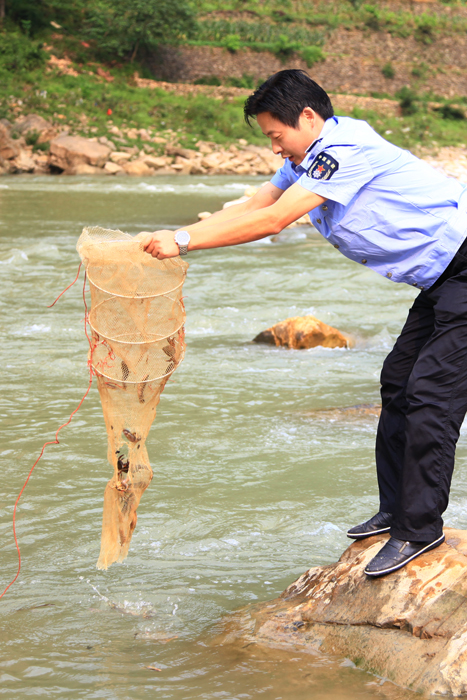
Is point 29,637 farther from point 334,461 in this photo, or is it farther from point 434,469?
point 334,461

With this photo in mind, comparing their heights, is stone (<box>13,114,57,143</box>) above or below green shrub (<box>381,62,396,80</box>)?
below

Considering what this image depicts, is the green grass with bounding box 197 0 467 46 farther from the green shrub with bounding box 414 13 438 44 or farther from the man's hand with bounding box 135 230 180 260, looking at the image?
the man's hand with bounding box 135 230 180 260

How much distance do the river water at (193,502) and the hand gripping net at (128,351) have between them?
381mm

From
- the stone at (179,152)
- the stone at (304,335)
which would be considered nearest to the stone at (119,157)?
the stone at (179,152)

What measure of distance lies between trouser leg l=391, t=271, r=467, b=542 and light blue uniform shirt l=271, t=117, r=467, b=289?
0.15 meters

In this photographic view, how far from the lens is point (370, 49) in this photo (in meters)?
48.2

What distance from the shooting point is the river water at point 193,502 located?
2.71 metres

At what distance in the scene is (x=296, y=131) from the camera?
2.74 m

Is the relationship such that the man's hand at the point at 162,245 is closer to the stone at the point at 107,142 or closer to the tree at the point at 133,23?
the stone at the point at 107,142

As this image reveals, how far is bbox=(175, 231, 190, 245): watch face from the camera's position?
8.94ft

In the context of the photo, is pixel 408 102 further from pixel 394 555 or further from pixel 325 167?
pixel 394 555

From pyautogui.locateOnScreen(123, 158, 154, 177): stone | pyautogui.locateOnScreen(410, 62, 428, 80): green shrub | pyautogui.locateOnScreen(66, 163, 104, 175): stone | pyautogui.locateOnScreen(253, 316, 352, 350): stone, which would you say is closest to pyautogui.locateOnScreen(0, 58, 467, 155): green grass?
pyautogui.locateOnScreen(123, 158, 154, 177): stone

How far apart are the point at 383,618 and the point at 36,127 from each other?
2718 centimetres

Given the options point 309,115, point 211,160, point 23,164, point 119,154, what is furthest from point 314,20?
point 309,115
